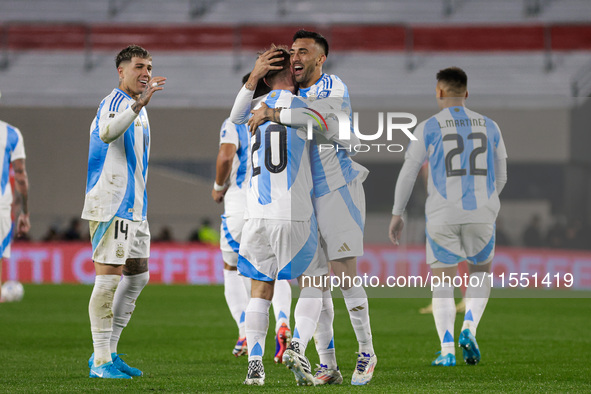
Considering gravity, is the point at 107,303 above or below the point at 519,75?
below

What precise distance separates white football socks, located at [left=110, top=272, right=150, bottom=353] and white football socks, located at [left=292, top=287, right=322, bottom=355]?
1353 millimetres

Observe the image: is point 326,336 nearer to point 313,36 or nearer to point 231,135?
point 313,36

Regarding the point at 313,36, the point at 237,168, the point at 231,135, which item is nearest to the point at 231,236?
the point at 237,168

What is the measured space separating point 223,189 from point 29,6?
2105cm

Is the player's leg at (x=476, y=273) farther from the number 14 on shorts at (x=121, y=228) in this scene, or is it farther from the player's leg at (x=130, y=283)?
the number 14 on shorts at (x=121, y=228)

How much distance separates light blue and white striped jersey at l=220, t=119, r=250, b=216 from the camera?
23.5ft

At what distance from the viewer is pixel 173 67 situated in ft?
Answer: 78.7

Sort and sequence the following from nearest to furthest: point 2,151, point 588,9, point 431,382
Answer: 1. point 431,382
2. point 2,151
3. point 588,9

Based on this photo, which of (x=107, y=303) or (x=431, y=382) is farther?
(x=107, y=303)

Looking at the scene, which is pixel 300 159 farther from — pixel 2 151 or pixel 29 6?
pixel 29 6

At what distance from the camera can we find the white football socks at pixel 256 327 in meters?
4.78

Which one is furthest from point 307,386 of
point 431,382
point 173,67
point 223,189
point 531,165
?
point 173,67

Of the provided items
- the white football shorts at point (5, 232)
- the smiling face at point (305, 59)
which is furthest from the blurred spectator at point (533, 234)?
the smiling face at point (305, 59)

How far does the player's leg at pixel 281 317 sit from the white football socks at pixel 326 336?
113cm
